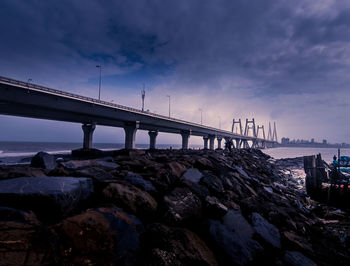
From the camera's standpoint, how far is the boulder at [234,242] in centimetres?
289

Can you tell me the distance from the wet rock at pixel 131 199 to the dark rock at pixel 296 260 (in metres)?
2.83

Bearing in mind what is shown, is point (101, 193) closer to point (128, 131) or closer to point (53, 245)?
point (53, 245)

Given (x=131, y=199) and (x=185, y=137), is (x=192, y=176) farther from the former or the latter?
(x=185, y=137)

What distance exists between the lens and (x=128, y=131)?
34.8 m

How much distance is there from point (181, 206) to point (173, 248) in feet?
3.59

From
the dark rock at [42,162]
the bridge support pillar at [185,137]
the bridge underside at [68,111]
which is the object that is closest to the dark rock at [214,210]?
the dark rock at [42,162]

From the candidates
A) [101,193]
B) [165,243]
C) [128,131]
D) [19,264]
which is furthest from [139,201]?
[128,131]

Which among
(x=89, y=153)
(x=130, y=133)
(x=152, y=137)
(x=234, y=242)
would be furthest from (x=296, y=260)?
(x=152, y=137)

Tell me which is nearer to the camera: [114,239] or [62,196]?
[114,239]

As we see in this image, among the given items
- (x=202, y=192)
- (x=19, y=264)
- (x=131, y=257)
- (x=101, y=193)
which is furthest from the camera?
(x=202, y=192)

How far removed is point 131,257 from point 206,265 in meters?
1.17

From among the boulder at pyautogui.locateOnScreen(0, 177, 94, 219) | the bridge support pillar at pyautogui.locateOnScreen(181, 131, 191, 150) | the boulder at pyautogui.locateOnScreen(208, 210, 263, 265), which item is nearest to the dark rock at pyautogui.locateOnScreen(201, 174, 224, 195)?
the boulder at pyautogui.locateOnScreen(208, 210, 263, 265)

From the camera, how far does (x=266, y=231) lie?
4.00m

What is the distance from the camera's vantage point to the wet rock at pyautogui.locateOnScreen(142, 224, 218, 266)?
7.73 feet
